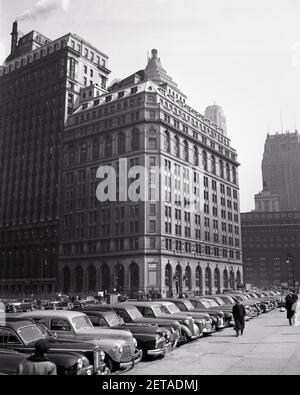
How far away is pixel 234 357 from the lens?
527 inches

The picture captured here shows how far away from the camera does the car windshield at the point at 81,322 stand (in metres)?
12.6

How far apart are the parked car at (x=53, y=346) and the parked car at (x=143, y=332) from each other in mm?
2974

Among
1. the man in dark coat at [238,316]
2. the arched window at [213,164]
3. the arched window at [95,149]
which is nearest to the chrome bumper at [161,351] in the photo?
the man in dark coat at [238,316]

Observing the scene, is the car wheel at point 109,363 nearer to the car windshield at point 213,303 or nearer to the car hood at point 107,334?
the car hood at point 107,334

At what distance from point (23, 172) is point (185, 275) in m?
46.8

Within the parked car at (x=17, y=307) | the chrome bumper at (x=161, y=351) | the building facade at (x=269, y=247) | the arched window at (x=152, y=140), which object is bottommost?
the parked car at (x=17, y=307)

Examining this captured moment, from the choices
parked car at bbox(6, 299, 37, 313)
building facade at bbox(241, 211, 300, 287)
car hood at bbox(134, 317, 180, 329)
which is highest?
building facade at bbox(241, 211, 300, 287)

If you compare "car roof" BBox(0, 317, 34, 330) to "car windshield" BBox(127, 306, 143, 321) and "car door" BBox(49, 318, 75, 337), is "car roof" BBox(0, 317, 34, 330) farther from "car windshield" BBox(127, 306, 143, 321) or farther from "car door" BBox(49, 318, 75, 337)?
"car windshield" BBox(127, 306, 143, 321)

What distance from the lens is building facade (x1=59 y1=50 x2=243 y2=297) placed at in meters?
69.0

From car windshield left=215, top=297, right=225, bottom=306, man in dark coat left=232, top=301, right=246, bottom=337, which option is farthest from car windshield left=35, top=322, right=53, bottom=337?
car windshield left=215, top=297, right=225, bottom=306

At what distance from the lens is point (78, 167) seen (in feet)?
266

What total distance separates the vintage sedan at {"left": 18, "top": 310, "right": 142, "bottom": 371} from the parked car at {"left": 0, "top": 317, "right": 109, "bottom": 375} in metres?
0.60

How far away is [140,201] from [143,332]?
55336mm
